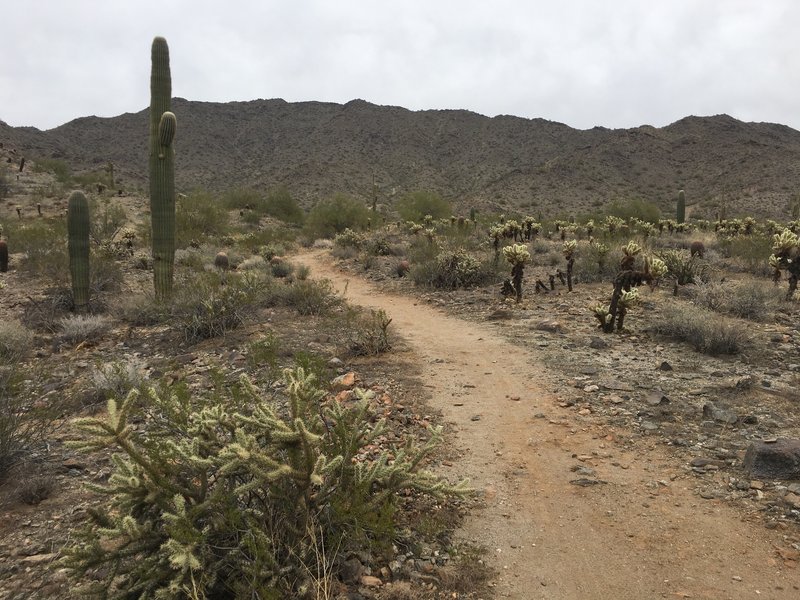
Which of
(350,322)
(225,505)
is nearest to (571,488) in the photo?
(225,505)

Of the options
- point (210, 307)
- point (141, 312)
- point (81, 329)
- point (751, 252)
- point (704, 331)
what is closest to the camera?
point (704, 331)

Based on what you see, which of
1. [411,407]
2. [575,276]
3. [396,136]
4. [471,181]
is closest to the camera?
[411,407]

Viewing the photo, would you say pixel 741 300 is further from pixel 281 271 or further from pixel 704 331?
pixel 281 271

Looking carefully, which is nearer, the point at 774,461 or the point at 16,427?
the point at 774,461

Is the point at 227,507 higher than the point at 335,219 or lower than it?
lower

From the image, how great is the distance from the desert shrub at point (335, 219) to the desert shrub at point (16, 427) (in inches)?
889

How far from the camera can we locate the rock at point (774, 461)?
12.8 ft

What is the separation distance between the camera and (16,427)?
412 centimetres

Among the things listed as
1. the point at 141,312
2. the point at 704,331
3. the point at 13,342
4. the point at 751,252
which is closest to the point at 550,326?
the point at 704,331

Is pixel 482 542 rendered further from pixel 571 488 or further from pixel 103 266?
pixel 103 266

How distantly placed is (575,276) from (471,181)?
4625 cm

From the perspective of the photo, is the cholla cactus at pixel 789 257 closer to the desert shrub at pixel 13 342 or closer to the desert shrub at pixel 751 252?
the desert shrub at pixel 751 252

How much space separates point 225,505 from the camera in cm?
272

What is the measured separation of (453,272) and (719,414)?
825 cm
